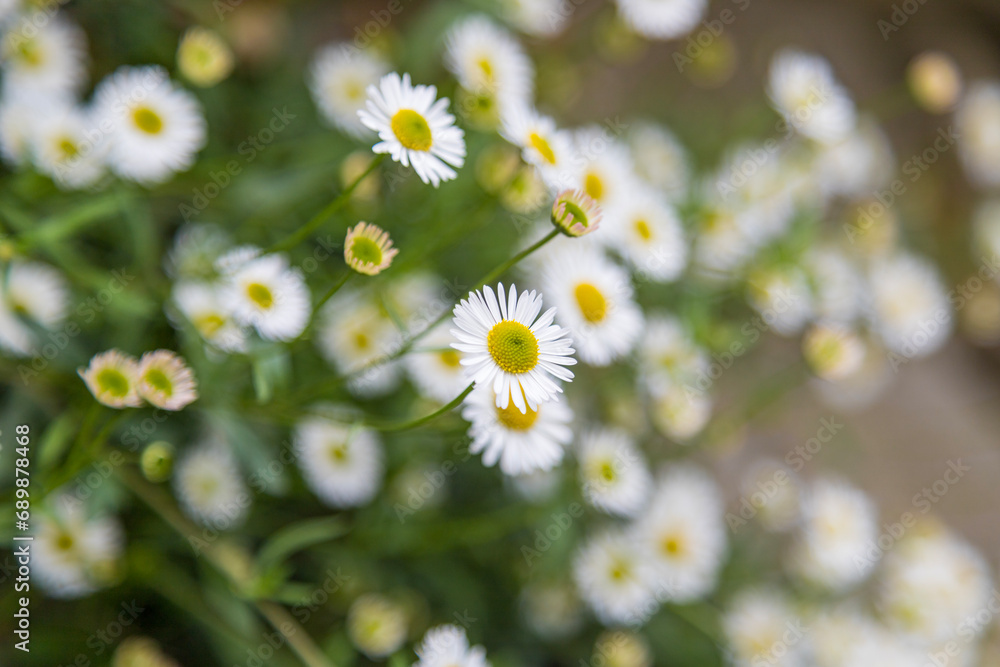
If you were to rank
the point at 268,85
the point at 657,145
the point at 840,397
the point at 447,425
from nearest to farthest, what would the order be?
1. the point at 447,425
2. the point at 268,85
3. the point at 657,145
4. the point at 840,397

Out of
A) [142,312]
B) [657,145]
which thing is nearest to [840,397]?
[657,145]

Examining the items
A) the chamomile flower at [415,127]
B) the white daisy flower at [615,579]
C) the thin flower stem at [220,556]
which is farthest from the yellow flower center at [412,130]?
the white daisy flower at [615,579]

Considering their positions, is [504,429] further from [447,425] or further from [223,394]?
[223,394]

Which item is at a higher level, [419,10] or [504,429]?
[419,10]

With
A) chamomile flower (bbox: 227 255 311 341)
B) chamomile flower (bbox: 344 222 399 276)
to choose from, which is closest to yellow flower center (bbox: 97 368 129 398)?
chamomile flower (bbox: 227 255 311 341)

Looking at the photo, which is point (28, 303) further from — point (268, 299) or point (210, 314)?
point (268, 299)

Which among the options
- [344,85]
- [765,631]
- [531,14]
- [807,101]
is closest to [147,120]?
[344,85]

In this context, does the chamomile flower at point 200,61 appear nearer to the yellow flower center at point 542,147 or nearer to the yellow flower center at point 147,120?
the yellow flower center at point 147,120
